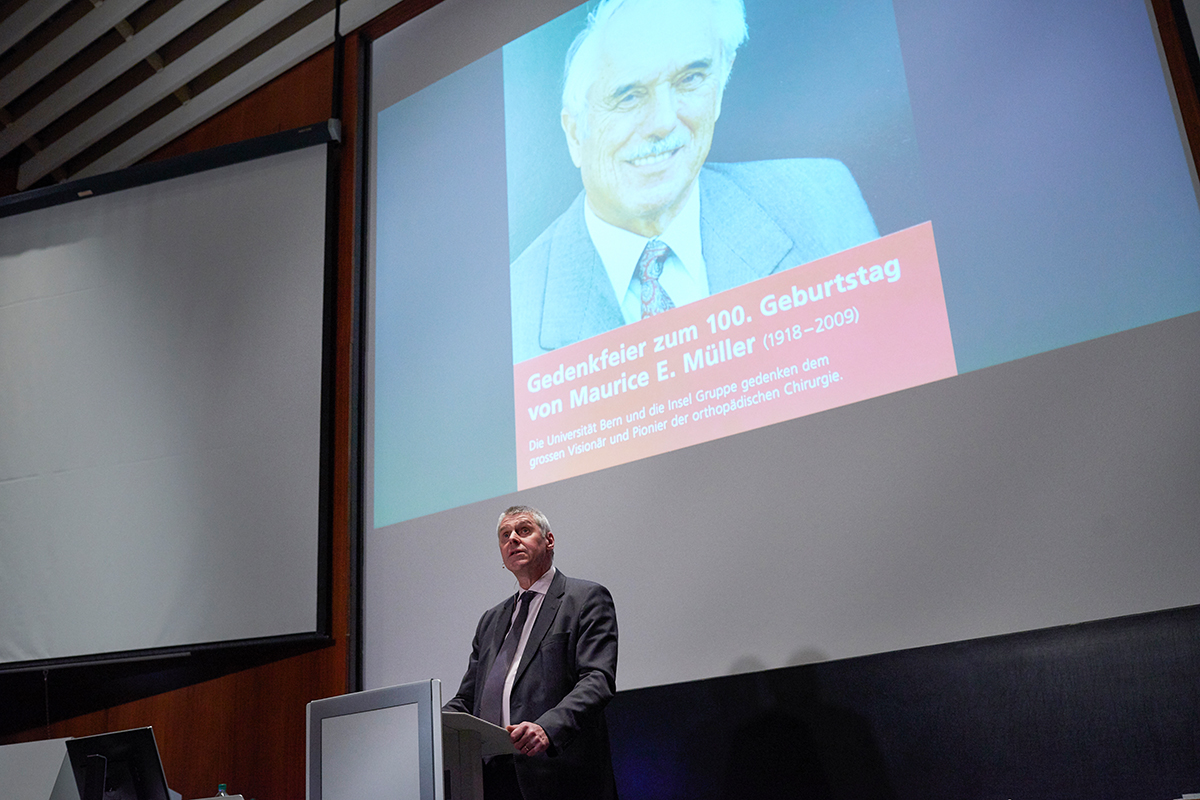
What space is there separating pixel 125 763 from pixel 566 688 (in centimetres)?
130

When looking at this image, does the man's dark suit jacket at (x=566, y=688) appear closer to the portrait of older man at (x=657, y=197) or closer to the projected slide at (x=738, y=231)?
the projected slide at (x=738, y=231)

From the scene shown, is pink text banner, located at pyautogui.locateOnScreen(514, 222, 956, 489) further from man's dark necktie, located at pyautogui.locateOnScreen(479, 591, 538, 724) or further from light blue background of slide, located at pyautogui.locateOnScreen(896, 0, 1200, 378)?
man's dark necktie, located at pyautogui.locateOnScreen(479, 591, 538, 724)

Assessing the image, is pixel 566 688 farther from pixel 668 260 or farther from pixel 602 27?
pixel 602 27

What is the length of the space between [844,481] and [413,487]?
6.14 feet

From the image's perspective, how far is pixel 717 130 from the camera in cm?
371

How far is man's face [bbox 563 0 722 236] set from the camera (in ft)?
12.3

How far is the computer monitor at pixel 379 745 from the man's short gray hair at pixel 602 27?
8.21 ft

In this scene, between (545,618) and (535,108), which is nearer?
(545,618)

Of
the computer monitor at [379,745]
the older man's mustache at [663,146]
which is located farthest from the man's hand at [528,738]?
the older man's mustache at [663,146]

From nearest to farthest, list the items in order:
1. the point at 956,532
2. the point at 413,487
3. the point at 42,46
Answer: the point at 956,532, the point at 413,487, the point at 42,46

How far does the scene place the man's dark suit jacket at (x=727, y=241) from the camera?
131 inches

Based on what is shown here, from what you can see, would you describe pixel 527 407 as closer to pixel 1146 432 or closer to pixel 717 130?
pixel 717 130

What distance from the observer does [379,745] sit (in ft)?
7.67

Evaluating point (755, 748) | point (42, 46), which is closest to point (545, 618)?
point (755, 748)
